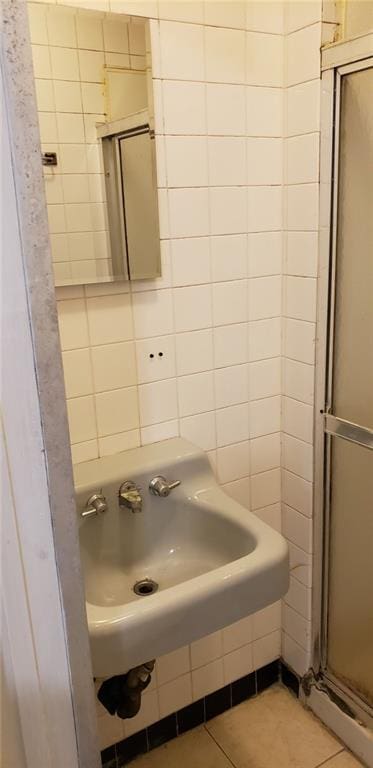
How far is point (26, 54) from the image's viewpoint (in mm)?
571

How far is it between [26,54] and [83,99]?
Result: 710mm

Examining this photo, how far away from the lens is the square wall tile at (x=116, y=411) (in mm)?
1413

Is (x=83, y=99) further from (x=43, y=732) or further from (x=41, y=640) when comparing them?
(x=43, y=732)

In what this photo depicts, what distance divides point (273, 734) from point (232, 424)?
960mm

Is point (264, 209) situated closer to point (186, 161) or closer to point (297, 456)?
point (186, 161)

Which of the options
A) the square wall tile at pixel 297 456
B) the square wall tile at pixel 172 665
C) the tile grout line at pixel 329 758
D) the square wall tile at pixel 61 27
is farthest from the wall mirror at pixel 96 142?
the tile grout line at pixel 329 758

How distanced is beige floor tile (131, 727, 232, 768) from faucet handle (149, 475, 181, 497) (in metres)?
0.86

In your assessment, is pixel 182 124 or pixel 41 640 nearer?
pixel 41 640

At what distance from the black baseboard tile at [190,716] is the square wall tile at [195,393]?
92 centimetres

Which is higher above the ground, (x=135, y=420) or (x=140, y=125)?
(x=140, y=125)

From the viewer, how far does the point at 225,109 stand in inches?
55.4

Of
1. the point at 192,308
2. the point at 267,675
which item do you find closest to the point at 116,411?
the point at 192,308

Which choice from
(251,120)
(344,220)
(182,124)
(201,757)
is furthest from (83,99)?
(201,757)

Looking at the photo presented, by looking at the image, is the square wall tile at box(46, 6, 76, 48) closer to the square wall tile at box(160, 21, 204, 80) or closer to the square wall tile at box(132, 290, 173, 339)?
the square wall tile at box(160, 21, 204, 80)
